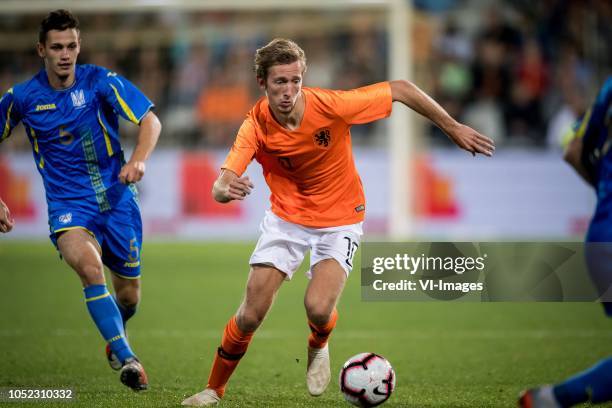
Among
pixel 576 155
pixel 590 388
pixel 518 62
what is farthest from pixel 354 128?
pixel 590 388

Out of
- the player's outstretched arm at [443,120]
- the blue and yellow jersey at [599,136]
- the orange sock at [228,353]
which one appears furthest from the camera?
the orange sock at [228,353]

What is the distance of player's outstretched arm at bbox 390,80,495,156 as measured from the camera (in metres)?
5.31

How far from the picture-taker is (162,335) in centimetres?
855

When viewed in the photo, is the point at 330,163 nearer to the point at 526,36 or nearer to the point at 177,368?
the point at 177,368

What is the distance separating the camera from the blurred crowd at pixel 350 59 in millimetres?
16453

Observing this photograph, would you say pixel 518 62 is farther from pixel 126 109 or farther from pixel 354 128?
pixel 126 109

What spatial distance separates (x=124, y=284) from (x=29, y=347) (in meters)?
1.66

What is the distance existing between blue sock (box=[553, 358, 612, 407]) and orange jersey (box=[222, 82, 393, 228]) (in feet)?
6.60

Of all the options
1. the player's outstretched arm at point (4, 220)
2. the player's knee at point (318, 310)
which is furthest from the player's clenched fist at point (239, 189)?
the player's outstretched arm at point (4, 220)

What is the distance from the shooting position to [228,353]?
18.5ft

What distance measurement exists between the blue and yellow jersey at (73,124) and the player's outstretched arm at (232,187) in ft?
3.94

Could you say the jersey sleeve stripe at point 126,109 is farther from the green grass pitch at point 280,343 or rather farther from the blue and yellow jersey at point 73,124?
the green grass pitch at point 280,343

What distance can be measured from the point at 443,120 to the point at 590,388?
1863 millimetres

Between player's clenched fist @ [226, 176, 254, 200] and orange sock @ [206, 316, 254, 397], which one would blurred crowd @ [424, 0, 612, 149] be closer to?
orange sock @ [206, 316, 254, 397]
